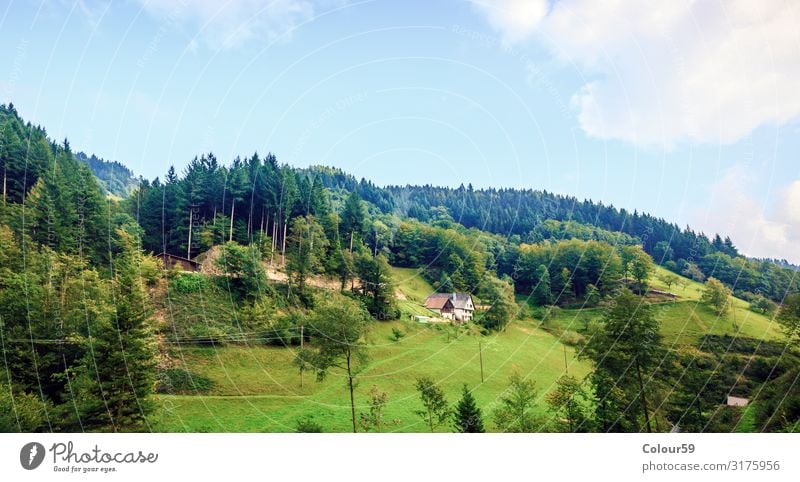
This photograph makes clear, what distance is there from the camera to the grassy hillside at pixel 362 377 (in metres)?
13.7

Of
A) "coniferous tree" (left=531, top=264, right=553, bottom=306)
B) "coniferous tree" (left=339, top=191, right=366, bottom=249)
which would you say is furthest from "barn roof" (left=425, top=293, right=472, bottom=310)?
"coniferous tree" (left=531, top=264, right=553, bottom=306)

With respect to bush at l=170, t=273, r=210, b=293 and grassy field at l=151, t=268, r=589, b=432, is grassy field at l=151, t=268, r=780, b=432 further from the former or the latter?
bush at l=170, t=273, r=210, b=293

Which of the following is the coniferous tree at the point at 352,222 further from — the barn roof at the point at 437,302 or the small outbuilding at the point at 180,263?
the small outbuilding at the point at 180,263

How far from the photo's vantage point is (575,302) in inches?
1130

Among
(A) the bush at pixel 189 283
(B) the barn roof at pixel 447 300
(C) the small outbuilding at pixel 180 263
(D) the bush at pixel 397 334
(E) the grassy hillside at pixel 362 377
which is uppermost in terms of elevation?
(C) the small outbuilding at pixel 180 263

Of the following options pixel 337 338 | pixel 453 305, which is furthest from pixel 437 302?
pixel 337 338

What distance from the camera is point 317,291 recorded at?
22.4 m

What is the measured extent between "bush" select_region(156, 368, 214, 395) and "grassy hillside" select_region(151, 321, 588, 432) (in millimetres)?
319

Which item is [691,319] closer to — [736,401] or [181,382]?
[736,401]

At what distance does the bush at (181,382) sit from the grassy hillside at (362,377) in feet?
1.05

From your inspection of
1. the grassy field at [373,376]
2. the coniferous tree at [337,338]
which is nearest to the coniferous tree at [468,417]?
the grassy field at [373,376]

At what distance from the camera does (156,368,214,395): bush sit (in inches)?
611
